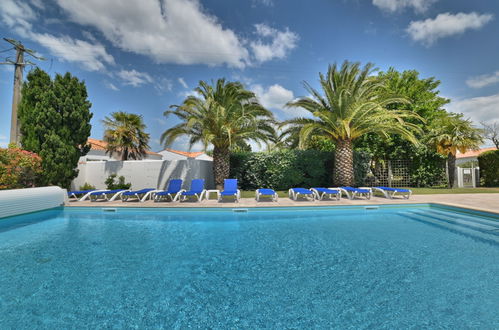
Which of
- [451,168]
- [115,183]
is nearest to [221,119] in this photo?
[115,183]

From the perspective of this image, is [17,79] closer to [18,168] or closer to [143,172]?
[18,168]

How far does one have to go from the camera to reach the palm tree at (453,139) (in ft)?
46.9

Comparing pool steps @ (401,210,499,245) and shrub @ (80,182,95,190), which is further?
shrub @ (80,182,95,190)

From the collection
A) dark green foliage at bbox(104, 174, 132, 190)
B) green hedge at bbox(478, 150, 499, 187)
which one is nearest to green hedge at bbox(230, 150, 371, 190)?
dark green foliage at bbox(104, 174, 132, 190)

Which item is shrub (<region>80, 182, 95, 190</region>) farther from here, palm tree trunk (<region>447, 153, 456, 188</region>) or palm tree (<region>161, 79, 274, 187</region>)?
palm tree trunk (<region>447, 153, 456, 188</region>)

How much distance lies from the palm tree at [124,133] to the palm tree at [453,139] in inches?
998

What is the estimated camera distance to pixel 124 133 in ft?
65.0

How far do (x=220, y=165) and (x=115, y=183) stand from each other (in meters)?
7.30

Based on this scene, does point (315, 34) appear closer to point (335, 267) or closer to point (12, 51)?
point (335, 267)

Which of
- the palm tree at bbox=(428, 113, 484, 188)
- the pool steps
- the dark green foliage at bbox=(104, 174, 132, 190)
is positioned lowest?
the pool steps

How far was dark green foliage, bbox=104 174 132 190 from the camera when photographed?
13139mm

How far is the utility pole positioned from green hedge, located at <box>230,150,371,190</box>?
12.5m

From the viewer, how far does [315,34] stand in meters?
14.1

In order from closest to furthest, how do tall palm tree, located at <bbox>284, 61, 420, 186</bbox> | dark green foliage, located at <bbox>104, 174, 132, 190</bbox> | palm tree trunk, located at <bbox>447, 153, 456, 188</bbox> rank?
tall palm tree, located at <bbox>284, 61, 420, 186</bbox>
dark green foliage, located at <bbox>104, 174, 132, 190</bbox>
palm tree trunk, located at <bbox>447, 153, 456, 188</bbox>
